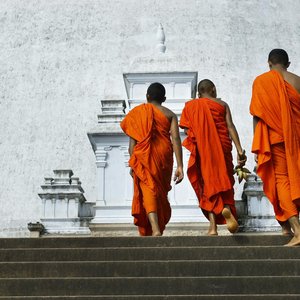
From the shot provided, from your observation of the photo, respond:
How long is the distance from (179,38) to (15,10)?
4559mm

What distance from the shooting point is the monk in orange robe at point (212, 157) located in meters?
11.0

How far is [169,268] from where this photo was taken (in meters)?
9.35

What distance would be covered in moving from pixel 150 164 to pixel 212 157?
28.4 inches

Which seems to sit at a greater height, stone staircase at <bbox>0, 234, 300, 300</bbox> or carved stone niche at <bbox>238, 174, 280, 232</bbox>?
carved stone niche at <bbox>238, 174, 280, 232</bbox>

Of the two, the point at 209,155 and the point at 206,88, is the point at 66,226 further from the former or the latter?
the point at 209,155

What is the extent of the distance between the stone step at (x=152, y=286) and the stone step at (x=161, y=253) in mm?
625

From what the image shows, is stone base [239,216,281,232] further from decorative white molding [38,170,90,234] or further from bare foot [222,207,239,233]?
bare foot [222,207,239,233]

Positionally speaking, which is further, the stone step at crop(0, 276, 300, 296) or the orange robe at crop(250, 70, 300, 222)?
the orange robe at crop(250, 70, 300, 222)

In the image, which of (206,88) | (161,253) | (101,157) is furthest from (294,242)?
(101,157)

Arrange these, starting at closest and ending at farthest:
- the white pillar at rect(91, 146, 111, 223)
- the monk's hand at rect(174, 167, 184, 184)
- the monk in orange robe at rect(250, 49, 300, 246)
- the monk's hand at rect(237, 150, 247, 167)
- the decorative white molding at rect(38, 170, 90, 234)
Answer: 1. the monk in orange robe at rect(250, 49, 300, 246)
2. the monk's hand at rect(237, 150, 247, 167)
3. the monk's hand at rect(174, 167, 184, 184)
4. the white pillar at rect(91, 146, 111, 223)
5. the decorative white molding at rect(38, 170, 90, 234)

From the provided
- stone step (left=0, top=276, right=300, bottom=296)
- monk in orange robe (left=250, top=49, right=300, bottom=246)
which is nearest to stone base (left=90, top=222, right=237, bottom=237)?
monk in orange robe (left=250, top=49, right=300, bottom=246)

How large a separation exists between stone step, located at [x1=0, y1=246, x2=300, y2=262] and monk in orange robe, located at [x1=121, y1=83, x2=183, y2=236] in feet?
4.75

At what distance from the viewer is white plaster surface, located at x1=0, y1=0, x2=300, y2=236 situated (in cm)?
2397

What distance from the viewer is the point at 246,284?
898cm
